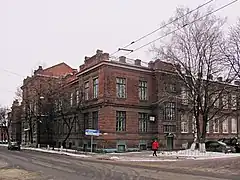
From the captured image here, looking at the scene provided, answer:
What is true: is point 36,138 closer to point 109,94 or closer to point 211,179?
point 109,94

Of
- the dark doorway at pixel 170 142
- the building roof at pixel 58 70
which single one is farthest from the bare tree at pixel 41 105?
the dark doorway at pixel 170 142

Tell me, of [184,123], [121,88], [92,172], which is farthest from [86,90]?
[92,172]

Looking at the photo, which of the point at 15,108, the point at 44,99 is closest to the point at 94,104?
the point at 44,99

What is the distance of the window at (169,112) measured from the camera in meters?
52.4

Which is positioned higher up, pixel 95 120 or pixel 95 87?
pixel 95 87

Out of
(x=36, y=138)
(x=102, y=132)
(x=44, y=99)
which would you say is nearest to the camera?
(x=102, y=132)

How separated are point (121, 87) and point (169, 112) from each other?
8.59 metres

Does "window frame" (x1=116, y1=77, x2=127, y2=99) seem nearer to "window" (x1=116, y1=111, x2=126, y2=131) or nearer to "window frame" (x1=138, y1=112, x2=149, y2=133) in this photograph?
"window" (x1=116, y1=111, x2=126, y2=131)

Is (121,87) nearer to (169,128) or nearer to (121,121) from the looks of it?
(121,121)

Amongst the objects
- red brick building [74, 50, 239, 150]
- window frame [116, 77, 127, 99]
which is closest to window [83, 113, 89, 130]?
red brick building [74, 50, 239, 150]

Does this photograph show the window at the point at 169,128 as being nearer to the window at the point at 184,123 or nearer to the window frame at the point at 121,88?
the window at the point at 184,123

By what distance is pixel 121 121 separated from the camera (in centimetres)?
4872

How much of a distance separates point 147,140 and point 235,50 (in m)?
18.9

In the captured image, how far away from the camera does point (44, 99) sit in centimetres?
5844
